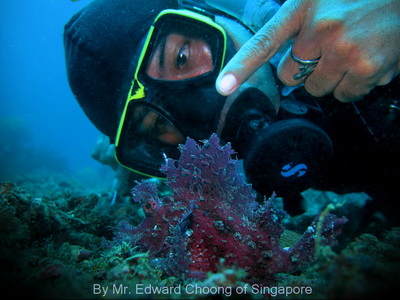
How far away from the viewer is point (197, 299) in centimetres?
100

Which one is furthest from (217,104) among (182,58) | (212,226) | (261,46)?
(212,226)

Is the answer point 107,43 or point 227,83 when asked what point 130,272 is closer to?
point 227,83

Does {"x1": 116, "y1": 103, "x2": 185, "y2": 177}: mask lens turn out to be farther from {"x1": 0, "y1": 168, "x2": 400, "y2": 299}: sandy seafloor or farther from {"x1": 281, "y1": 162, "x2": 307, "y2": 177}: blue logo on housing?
{"x1": 281, "y1": 162, "x2": 307, "y2": 177}: blue logo on housing

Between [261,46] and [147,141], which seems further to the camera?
[147,141]

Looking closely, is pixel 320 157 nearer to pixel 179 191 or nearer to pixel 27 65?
pixel 179 191

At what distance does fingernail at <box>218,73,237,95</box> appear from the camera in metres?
1.72

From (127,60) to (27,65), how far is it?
14106 centimetres

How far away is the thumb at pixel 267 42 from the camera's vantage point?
1.79m

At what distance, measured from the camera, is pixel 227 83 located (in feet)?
5.65

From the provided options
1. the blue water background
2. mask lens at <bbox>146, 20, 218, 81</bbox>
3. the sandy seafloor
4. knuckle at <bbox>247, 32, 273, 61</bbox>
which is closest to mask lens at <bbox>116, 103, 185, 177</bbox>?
mask lens at <bbox>146, 20, 218, 81</bbox>

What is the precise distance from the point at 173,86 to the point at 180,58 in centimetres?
43

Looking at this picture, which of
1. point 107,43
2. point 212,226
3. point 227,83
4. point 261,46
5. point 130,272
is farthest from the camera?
point 107,43

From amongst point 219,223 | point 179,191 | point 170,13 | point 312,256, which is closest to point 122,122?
point 170,13

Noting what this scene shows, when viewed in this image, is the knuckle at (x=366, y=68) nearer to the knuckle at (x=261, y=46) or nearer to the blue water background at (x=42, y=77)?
the knuckle at (x=261, y=46)
